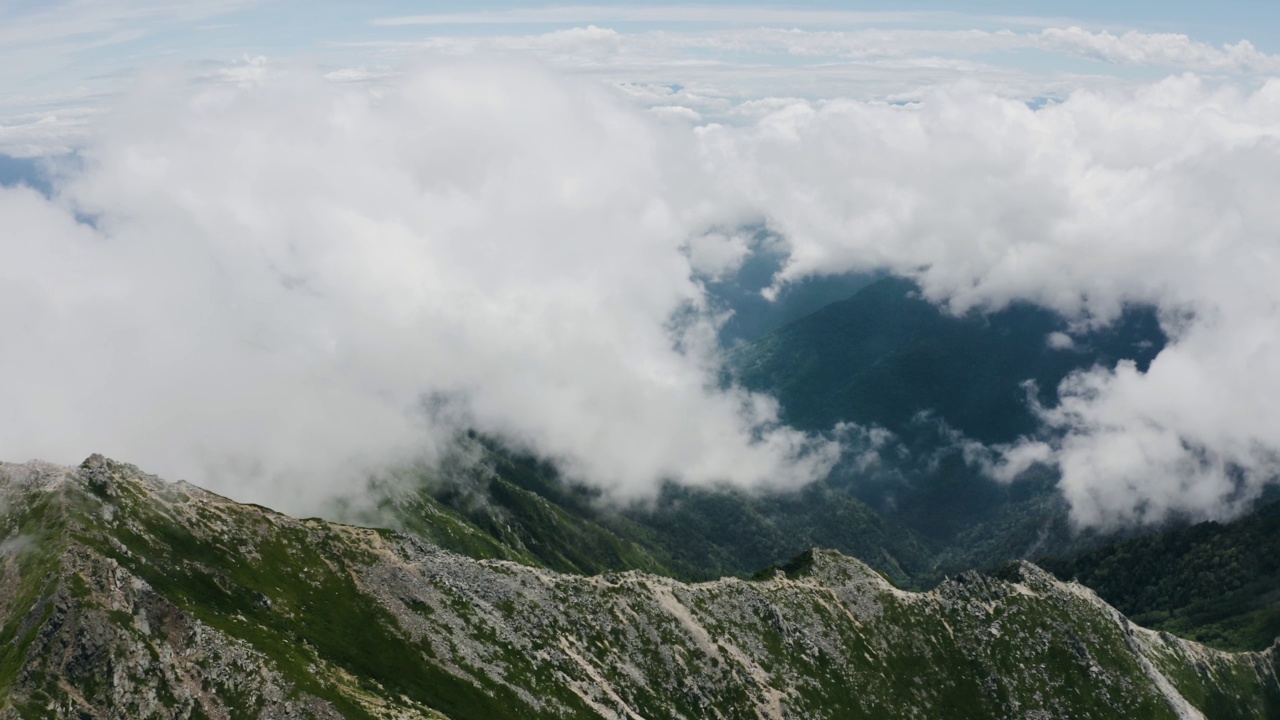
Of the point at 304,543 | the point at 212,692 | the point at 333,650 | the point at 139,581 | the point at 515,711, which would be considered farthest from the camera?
the point at 304,543

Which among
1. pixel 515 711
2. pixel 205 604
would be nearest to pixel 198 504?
pixel 205 604

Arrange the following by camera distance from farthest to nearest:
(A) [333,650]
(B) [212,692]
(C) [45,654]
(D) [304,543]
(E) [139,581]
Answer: (D) [304,543] < (A) [333,650] < (E) [139,581] < (B) [212,692] < (C) [45,654]

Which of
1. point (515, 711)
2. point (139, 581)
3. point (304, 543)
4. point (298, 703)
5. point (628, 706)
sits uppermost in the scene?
point (139, 581)

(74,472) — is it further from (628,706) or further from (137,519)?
(628,706)

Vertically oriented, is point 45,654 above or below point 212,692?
above

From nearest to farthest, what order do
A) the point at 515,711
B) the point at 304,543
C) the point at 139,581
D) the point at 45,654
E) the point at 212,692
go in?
the point at 45,654 < the point at 212,692 < the point at 139,581 < the point at 515,711 < the point at 304,543

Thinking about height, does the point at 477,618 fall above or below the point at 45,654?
below

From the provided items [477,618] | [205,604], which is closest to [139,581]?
[205,604]

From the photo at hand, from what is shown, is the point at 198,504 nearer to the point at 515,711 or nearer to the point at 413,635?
the point at 413,635

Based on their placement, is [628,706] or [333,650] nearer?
[333,650]

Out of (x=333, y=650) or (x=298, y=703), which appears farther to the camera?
(x=333, y=650)
